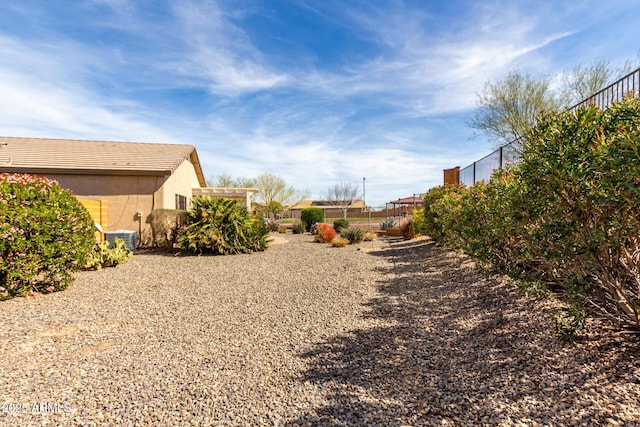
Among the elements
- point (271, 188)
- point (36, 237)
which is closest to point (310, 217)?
point (271, 188)

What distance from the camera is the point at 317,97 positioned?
14023 millimetres

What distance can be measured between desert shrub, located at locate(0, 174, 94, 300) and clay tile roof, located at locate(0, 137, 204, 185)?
6.01 metres

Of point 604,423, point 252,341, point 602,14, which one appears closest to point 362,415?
point 604,423

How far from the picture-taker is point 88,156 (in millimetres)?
12148

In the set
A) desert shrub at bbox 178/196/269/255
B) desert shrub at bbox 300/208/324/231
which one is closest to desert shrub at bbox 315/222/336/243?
desert shrub at bbox 178/196/269/255

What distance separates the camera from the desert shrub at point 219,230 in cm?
954

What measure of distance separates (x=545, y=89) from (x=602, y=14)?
1336 cm

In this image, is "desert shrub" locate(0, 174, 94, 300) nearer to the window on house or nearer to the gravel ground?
the gravel ground

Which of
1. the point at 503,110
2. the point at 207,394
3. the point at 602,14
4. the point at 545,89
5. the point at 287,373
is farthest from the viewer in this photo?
the point at 503,110

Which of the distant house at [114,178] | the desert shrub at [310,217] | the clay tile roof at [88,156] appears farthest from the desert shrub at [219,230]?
the desert shrub at [310,217]

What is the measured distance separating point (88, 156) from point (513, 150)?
1441 centimetres

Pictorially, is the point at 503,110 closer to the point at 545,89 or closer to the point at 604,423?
the point at 545,89

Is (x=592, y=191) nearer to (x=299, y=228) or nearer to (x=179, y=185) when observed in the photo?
(x=179, y=185)

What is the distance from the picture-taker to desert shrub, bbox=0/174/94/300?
180 inches
